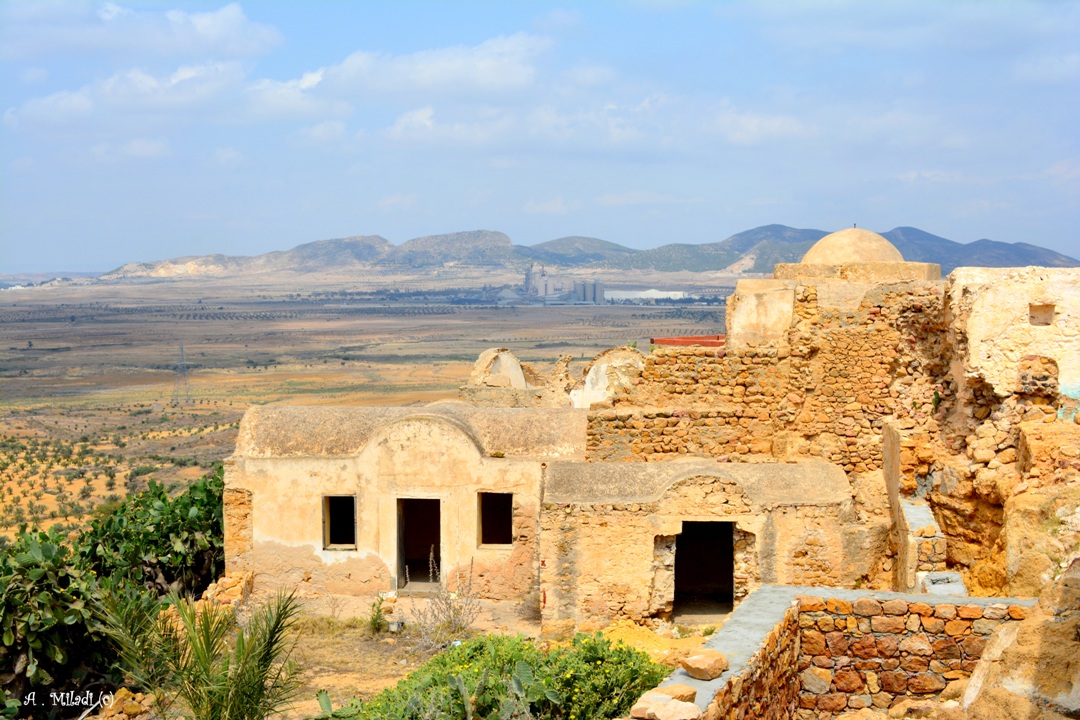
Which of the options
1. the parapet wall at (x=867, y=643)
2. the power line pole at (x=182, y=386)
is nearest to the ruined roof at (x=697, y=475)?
the parapet wall at (x=867, y=643)

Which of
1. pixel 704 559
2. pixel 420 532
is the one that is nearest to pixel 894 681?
pixel 704 559

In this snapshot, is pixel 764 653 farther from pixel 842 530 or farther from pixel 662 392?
pixel 662 392

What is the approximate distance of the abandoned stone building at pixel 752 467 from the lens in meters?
10.3

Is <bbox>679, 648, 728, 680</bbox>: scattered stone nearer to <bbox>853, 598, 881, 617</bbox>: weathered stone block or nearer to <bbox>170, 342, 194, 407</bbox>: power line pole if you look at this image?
<bbox>853, 598, 881, 617</bbox>: weathered stone block

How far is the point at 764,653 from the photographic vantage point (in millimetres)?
6215

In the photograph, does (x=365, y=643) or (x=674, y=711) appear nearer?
(x=674, y=711)

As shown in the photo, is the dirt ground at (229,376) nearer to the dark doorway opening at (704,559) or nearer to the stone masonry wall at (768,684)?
the dark doorway opening at (704,559)

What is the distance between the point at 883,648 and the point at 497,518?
10.1 meters

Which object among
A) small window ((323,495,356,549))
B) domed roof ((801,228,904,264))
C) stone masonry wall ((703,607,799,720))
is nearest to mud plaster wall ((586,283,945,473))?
domed roof ((801,228,904,264))

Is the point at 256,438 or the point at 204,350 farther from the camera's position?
the point at 204,350

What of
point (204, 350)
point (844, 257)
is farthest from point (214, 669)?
point (204, 350)

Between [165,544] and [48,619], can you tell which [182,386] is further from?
[48,619]

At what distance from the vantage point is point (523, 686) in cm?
870

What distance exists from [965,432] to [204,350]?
81.8 meters
